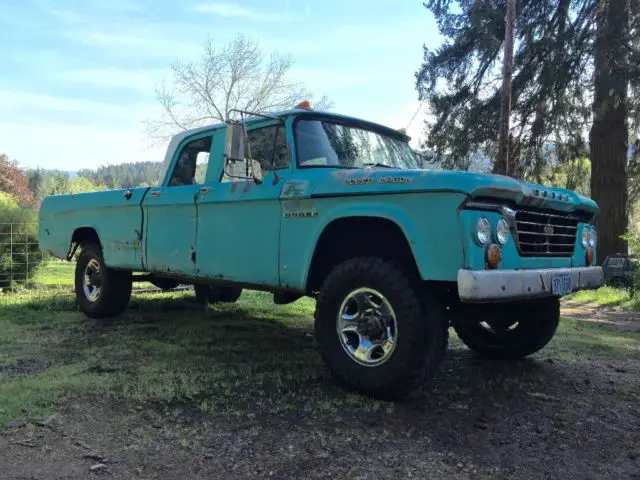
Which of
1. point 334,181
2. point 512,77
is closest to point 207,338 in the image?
point 334,181

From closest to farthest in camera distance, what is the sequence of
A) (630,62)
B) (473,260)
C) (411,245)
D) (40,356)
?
(473,260)
(411,245)
(40,356)
(630,62)

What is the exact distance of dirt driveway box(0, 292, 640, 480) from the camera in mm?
2598

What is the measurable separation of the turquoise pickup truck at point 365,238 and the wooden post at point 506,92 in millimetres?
8114

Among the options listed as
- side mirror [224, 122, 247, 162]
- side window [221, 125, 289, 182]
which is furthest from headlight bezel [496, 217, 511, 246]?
side mirror [224, 122, 247, 162]

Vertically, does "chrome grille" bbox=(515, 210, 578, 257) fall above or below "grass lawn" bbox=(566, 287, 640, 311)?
above

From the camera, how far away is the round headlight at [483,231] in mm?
3186

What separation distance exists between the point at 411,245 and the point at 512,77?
36.4 ft

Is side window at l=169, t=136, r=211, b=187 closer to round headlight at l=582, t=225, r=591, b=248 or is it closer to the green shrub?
round headlight at l=582, t=225, r=591, b=248

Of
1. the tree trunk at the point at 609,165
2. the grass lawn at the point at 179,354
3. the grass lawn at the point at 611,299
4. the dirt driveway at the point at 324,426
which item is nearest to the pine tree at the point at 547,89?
the tree trunk at the point at 609,165

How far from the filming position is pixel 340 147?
452 centimetres

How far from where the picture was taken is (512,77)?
12930mm

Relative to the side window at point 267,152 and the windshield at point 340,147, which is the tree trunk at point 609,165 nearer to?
the windshield at point 340,147

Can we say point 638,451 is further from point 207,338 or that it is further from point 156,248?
point 156,248

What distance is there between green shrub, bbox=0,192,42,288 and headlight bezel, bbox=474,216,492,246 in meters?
9.45
